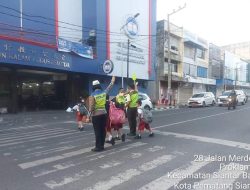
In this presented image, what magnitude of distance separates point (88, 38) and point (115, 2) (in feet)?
16.7

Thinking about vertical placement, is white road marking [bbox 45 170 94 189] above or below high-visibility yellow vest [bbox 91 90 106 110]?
below

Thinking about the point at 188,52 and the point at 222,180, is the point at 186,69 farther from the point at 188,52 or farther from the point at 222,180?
the point at 222,180

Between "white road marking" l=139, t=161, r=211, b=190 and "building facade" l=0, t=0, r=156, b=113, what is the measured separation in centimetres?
1529

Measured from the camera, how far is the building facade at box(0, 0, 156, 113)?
21.2 meters

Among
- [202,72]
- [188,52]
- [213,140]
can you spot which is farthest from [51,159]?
[202,72]

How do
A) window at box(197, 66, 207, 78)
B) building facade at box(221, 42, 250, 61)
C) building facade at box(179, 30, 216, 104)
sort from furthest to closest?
building facade at box(221, 42, 250, 61)
window at box(197, 66, 207, 78)
building facade at box(179, 30, 216, 104)

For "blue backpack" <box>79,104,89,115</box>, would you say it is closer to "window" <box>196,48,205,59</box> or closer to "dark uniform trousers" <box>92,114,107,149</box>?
"dark uniform trousers" <box>92,114,107,149</box>

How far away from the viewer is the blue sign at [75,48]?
75.2 feet

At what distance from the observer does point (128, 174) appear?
5.97 meters

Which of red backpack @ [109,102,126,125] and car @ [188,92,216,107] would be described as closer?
red backpack @ [109,102,126,125]

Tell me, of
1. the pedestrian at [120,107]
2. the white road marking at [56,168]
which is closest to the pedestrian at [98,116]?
the pedestrian at [120,107]

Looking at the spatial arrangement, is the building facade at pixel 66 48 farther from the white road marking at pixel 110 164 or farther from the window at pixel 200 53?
the window at pixel 200 53

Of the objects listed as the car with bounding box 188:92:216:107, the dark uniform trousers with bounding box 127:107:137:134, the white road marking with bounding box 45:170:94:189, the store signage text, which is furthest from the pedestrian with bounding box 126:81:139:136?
the car with bounding box 188:92:216:107

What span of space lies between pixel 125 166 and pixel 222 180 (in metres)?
1.98
